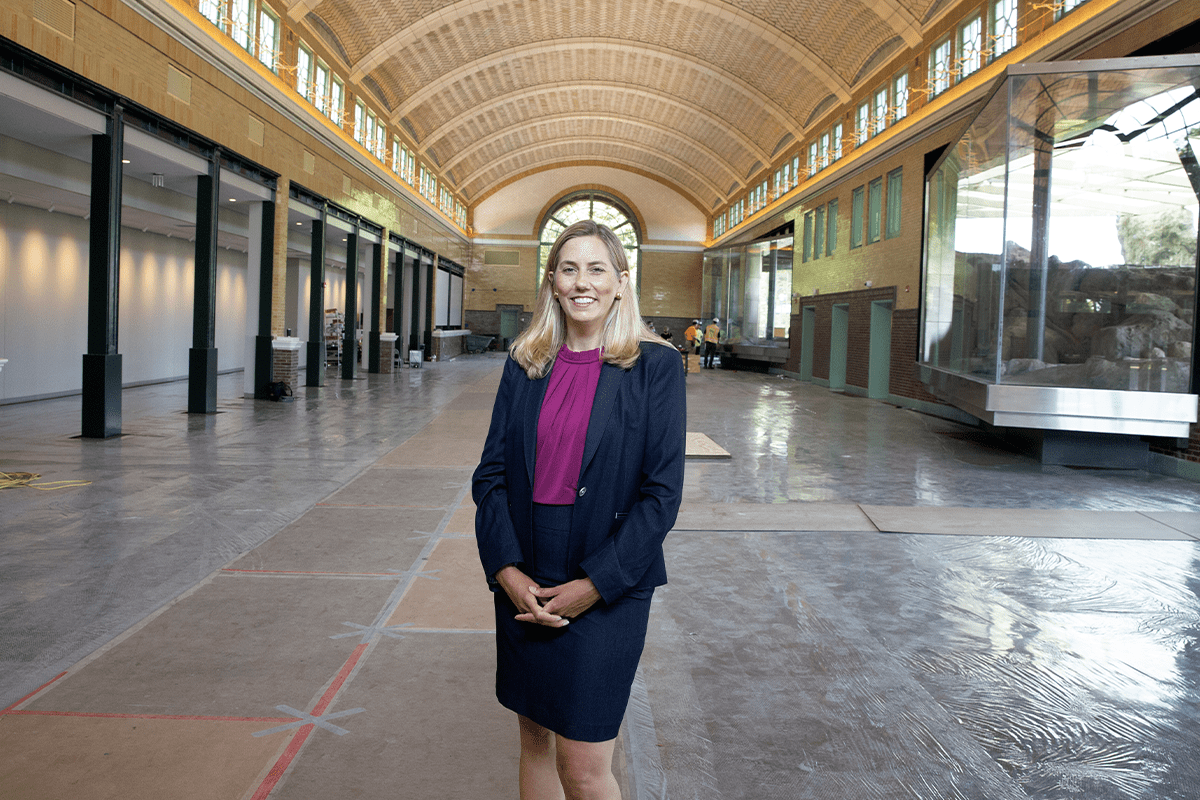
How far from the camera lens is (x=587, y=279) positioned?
2.18 meters

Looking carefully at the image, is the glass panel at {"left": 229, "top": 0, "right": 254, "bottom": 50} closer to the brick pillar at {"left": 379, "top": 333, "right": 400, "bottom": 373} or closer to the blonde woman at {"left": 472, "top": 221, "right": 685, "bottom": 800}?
the brick pillar at {"left": 379, "top": 333, "right": 400, "bottom": 373}

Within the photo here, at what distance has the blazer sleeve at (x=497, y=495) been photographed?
83.0 inches

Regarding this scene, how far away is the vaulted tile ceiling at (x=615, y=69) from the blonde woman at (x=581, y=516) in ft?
62.2

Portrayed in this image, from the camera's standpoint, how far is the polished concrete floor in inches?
113

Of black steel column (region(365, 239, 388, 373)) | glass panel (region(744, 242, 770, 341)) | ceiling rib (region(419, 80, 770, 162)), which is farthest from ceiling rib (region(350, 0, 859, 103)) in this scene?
ceiling rib (region(419, 80, 770, 162))

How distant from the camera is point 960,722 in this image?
3303mm

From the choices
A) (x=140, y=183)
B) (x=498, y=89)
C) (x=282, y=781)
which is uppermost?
(x=498, y=89)

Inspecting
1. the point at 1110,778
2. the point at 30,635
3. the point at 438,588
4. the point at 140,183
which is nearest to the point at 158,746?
the point at 30,635

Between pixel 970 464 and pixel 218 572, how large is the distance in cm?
861

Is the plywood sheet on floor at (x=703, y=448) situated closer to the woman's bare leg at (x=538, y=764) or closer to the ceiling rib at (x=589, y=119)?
the woman's bare leg at (x=538, y=764)

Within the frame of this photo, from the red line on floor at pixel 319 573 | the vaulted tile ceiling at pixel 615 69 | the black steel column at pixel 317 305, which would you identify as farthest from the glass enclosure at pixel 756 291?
the red line on floor at pixel 319 573

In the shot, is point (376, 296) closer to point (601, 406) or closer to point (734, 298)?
point (734, 298)

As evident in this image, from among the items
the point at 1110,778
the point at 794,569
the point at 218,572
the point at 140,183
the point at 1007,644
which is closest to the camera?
the point at 1110,778

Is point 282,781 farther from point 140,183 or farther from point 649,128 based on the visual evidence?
point 649,128
